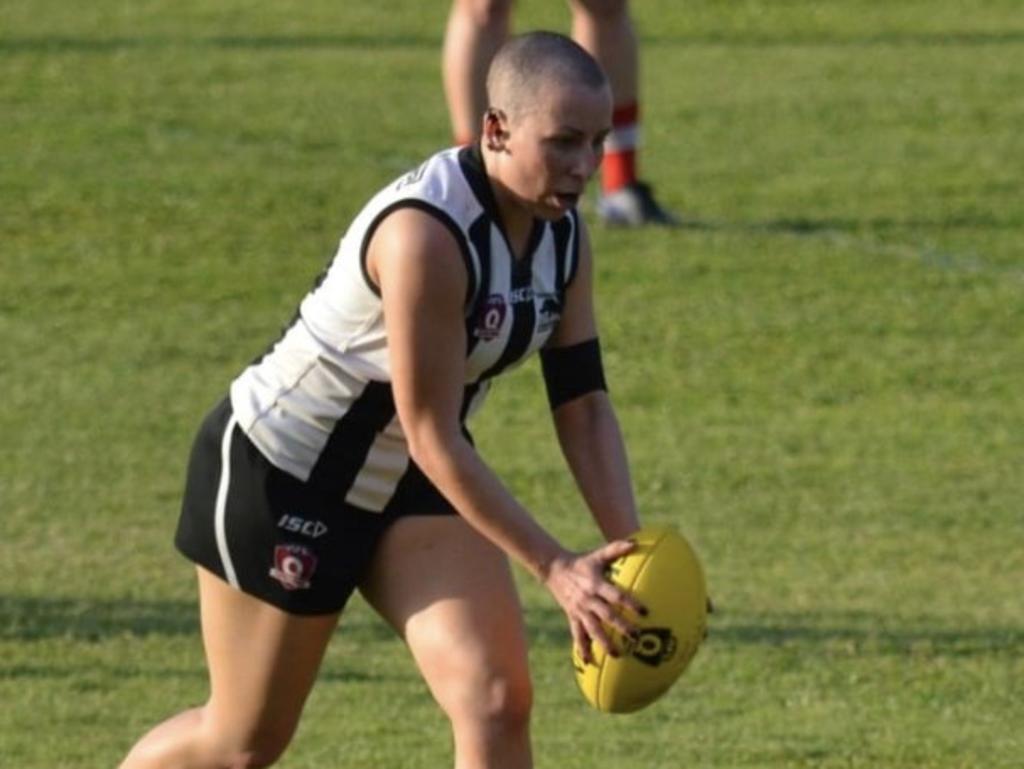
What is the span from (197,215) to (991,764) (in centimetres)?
681

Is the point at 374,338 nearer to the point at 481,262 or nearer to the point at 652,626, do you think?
the point at 481,262

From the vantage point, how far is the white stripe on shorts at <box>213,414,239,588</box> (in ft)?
18.1

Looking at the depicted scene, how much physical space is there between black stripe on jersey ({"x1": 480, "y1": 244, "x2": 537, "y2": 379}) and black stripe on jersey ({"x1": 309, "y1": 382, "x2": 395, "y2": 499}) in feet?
0.70

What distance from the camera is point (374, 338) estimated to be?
534cm

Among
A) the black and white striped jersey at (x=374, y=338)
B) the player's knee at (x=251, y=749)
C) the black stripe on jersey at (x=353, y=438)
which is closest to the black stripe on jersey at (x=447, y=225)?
the black and white striped jersey at (x=374, y=338)

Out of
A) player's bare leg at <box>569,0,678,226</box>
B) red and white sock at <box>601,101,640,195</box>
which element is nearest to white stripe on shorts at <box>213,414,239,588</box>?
player's bare leg at <box>569,0,678,226</box>

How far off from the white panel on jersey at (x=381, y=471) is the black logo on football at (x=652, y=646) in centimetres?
59

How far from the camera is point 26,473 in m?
9.80

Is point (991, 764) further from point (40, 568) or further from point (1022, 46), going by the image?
point (1022, 46)

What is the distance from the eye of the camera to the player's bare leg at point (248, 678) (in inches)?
216

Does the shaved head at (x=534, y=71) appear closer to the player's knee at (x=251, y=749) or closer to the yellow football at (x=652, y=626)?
the yellow football at (x=652, y=626)

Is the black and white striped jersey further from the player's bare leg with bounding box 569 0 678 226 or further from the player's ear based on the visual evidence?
the player's bare leg with bounding box 569 0 678 226

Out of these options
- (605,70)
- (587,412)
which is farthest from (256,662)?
(605,70)

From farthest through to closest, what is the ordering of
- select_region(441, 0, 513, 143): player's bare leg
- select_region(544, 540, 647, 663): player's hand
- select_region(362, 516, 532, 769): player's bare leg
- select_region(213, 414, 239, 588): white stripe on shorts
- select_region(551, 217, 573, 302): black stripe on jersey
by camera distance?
1. select_region(441, 0, 513, 143): player's bare leg
2. select_region(213, 414, 239, 588): white stripe on shorts
3. select_region(551, 217, 573, 302): black stripe on jersey
4. select_region(362, 516, 532, 769): player's bare leg
5. select_region(544, 540, 647, 663): player's hand
